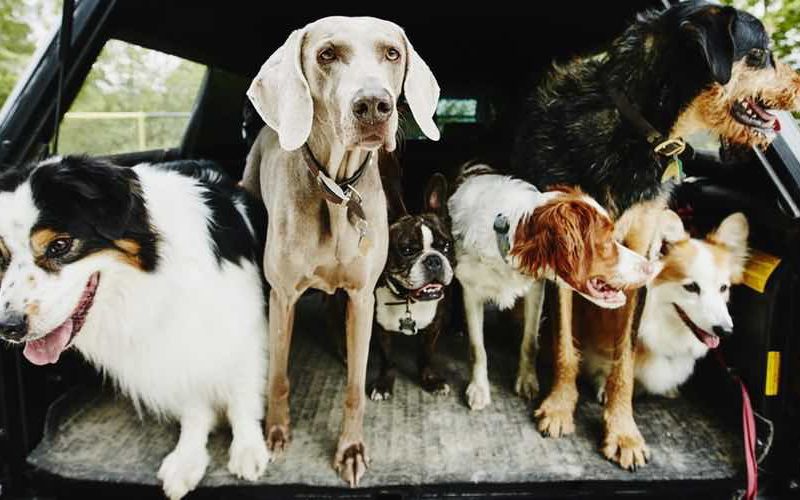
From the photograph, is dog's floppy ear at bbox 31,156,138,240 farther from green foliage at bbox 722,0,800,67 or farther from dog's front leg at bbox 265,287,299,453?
green foliage at bbox 722,0,800,67

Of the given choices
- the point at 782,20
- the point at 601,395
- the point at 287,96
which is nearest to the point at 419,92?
the point at 287,96

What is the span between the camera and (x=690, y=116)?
225 cm

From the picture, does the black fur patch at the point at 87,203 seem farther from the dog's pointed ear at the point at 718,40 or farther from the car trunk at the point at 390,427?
the dog's pointed ear at the point at 718,40

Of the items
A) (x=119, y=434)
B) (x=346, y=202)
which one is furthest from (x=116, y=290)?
(x=346, y=202)

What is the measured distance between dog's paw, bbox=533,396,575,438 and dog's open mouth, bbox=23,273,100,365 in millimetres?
1868

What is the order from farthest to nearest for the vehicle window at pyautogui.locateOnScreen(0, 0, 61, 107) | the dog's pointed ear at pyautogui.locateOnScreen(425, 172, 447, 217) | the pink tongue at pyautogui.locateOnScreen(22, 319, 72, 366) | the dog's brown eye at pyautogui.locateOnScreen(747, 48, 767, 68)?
the vehicle window at pyautogui.locateOnScreen(0, 0, 61, 107) < the dog's pointed ear at pyautogui.locateOnScreen(425, 172, 447, 217) < the dog's brown eye at pyautogui.locateOnScreen(747, 48, 767, 68) < the pink tongue at pyautogui.locateOnScreen(22, 319, 72, 366)

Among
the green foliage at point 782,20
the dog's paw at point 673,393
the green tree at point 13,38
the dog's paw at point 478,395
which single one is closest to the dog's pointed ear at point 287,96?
the dog's paw at point 478,395

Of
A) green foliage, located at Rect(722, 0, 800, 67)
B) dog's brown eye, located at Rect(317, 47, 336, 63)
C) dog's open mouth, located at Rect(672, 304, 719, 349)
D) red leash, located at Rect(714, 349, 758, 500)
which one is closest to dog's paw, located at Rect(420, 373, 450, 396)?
dog's open mouth, located at Rect(672, 304, 719, 349)

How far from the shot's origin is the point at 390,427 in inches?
97.5

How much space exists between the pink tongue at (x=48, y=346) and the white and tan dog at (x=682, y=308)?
233cm

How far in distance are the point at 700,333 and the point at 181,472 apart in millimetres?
2208

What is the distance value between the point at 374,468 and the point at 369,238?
896 mm

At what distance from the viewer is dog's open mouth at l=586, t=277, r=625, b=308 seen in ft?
7.91

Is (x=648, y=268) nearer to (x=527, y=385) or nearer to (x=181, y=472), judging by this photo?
(x=527, y=385)
